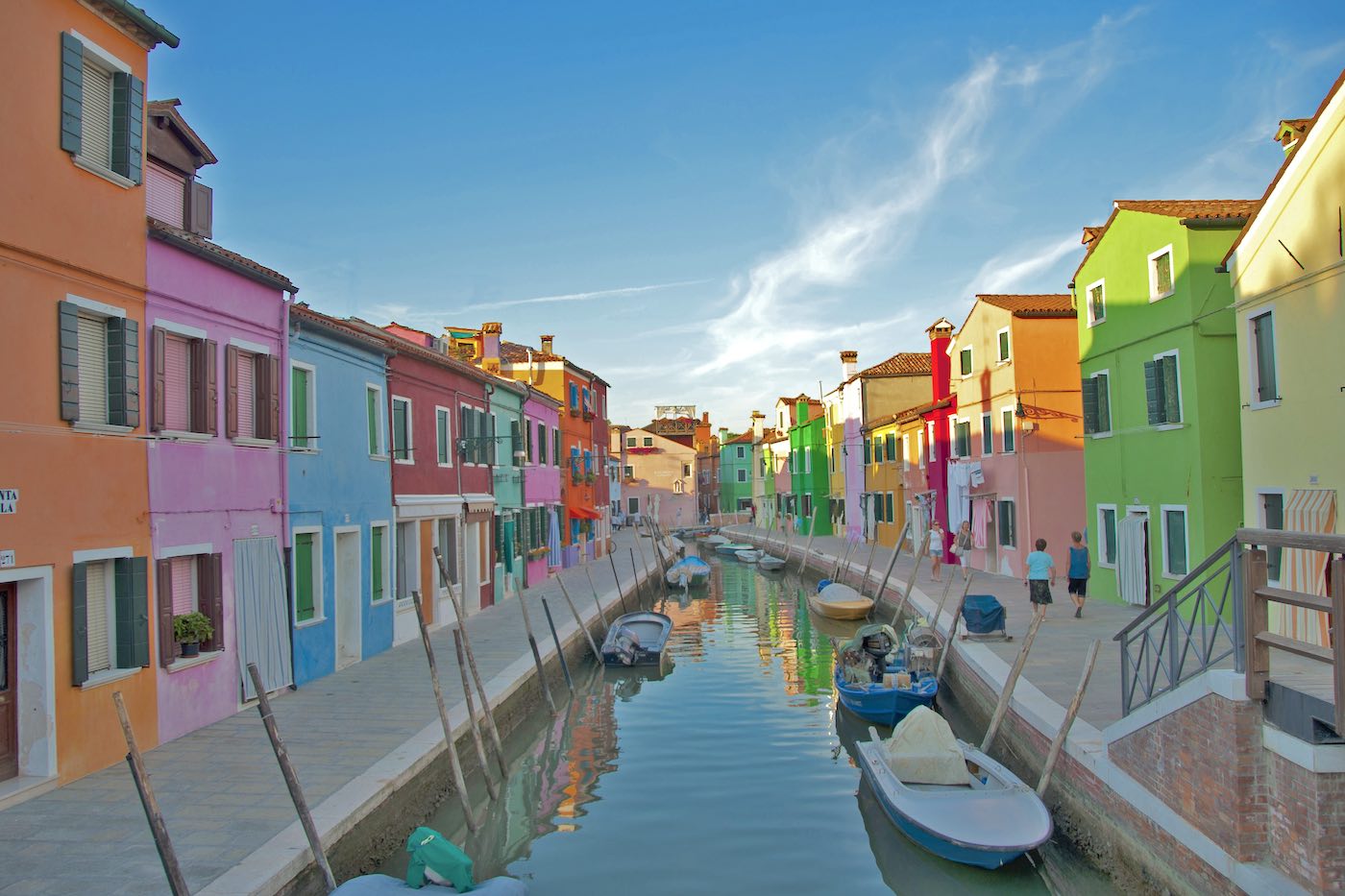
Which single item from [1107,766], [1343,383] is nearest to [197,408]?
[1107,766]

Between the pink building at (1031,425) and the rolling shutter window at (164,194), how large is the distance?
780 inches

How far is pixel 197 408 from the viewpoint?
11750 millimetres

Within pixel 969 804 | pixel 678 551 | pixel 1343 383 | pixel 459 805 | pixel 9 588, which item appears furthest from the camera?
pixel 678 551

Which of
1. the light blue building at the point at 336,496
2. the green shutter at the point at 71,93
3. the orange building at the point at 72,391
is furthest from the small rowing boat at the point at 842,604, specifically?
the green shutter at the point at 71,93

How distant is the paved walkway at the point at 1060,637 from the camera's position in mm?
11930

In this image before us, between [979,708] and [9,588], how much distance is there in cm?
1199

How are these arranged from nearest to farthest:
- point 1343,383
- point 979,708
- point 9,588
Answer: point 9,588
point 1343,383
point 979,708

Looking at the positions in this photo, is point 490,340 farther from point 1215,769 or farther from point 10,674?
point 1215,769

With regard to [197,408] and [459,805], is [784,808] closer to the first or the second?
[459,805]

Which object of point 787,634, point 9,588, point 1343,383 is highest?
point 1343,383

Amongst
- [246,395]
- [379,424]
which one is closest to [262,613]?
[246,395]

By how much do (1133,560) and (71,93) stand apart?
60.7ft

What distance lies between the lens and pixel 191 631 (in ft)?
36.9

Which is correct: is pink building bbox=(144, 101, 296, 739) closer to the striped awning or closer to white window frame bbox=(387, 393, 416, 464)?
white window frame bbox=(387, 393, 416, 464)
